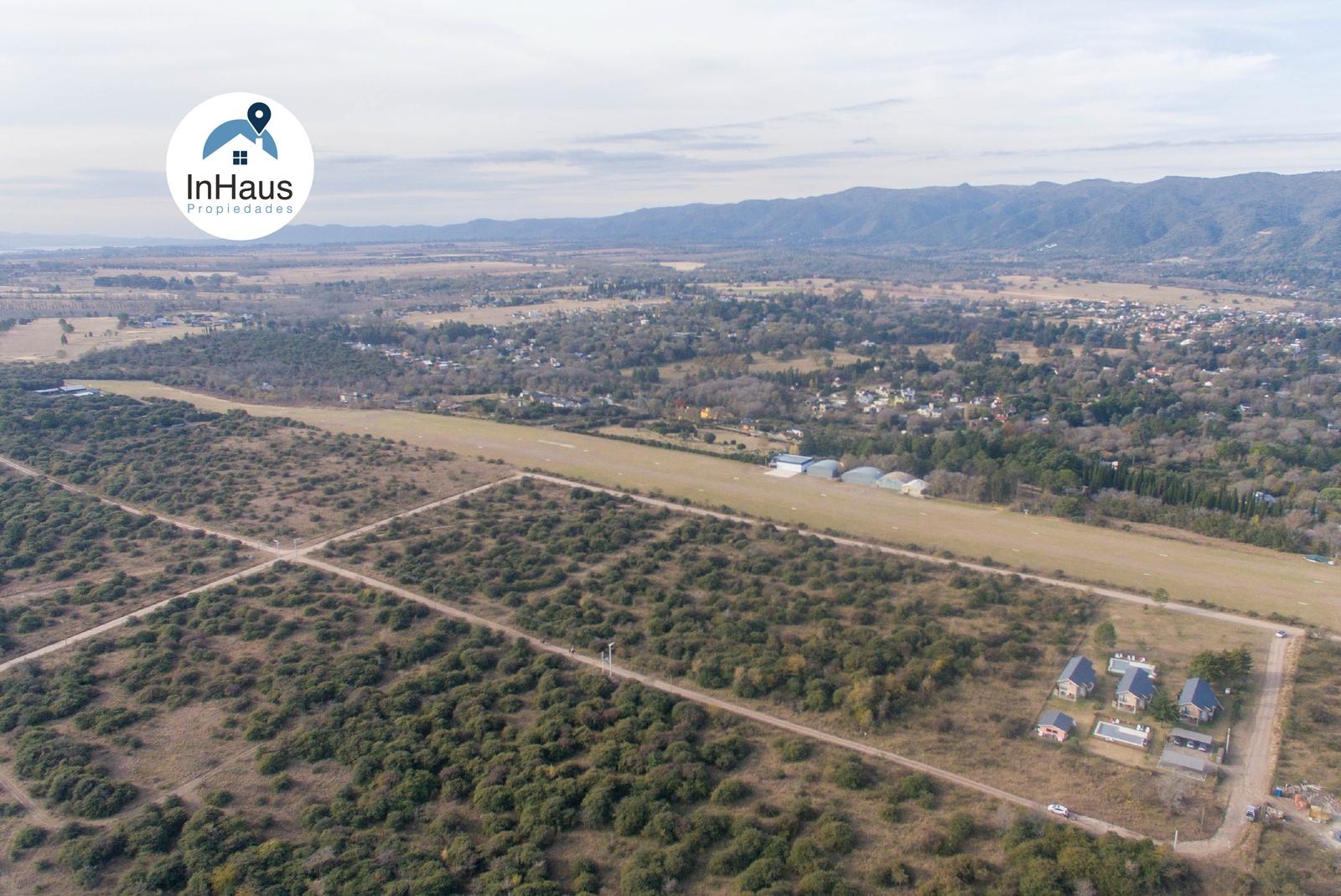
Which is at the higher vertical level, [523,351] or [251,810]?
[523,351]

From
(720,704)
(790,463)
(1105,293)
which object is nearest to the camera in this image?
(720,704)

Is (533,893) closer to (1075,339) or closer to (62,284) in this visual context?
(1075,339)

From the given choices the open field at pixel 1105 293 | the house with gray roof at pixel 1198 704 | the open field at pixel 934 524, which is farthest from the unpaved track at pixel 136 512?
the open field at pixel 1105 293

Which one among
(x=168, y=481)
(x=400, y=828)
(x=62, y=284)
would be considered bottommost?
(x=400, y=828)

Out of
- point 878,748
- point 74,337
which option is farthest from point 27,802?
point 74,337

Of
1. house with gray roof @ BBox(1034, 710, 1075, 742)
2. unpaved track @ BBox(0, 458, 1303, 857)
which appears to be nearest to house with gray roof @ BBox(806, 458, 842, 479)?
unpaved track @ BBox(0, 458, 1303, 857)

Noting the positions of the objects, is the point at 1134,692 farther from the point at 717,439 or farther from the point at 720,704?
the point at 717,439

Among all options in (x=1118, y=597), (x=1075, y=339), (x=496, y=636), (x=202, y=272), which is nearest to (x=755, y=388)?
(x=1118, y=597)
